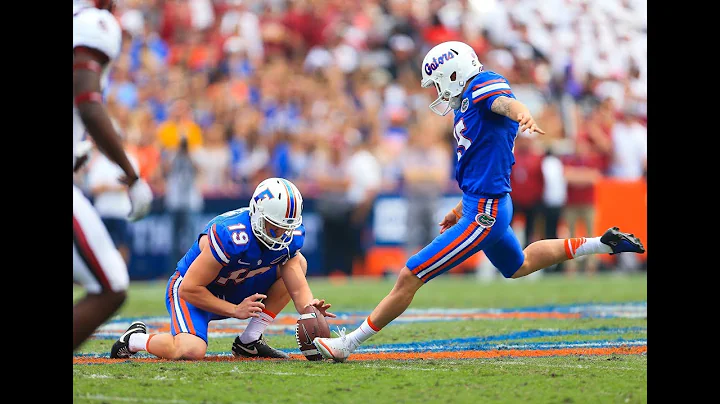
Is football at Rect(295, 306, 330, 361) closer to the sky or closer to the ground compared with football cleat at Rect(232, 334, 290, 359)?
closer to the sky

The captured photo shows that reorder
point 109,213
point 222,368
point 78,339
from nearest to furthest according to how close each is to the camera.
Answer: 1. point 78,339
2. point 222,368
3. point 109,213

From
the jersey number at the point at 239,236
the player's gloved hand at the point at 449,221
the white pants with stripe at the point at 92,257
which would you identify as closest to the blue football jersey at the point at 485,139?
the player's gloved hand at the point at 449,221

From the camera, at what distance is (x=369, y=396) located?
4.90 metres

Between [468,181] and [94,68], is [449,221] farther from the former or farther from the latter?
[94,68]

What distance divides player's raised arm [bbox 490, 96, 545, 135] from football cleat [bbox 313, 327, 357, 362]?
1.62 metres

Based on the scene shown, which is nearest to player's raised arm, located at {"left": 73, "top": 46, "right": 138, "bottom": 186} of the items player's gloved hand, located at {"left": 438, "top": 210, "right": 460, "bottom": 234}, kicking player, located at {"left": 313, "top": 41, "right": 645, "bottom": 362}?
kicking player, located at {"left": 313, "top": 41, "right": 645, "bottom": 362}

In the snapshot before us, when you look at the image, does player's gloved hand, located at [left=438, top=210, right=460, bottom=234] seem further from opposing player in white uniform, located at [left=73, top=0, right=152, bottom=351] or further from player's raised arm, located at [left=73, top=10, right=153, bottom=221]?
player's raised arm, located at [left=73, top=10, right=153, bottom=221]

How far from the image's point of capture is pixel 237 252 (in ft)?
19.7

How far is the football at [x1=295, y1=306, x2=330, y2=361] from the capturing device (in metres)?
6.16

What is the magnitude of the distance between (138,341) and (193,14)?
11.9 m

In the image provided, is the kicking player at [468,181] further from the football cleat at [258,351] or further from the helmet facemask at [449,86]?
the football cleat at [258,351]

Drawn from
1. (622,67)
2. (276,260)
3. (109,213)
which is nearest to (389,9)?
(622,67)

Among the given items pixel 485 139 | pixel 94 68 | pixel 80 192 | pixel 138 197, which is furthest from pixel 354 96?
pixel 80 192

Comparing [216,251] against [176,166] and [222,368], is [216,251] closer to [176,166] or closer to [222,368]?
[222,368]
